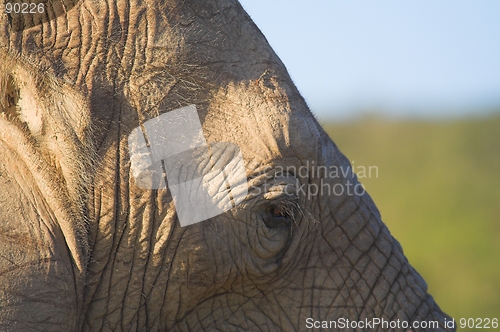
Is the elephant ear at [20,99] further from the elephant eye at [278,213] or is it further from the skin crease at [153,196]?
the elephant eye at [278,213]

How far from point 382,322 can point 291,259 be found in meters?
0.51

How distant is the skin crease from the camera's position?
3061 mm

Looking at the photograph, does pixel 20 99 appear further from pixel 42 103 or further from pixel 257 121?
pixel 257 121

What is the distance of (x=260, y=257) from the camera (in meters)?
3.34

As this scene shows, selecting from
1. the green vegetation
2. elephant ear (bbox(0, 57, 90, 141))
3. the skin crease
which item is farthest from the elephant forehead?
the green vegetation

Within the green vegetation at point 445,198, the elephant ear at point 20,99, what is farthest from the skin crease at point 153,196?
the green vegetation at point 445,198

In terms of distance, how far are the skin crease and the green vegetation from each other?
5762 mm

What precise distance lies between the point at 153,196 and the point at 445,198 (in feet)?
40.5

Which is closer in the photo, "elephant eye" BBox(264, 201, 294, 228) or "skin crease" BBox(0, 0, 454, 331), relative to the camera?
"skin crease" BBox(0, 0, 454, 331)

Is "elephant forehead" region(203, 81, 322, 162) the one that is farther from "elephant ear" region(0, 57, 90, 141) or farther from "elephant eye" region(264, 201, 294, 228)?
"elephant ear" region(0, 57, 90, 141)

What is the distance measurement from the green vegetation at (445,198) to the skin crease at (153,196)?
576 centimetres

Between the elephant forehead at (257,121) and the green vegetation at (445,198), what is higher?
the green vegetation at (445,198)

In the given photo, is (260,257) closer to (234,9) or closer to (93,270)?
(93,270)

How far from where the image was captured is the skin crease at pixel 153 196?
3.06 meters
